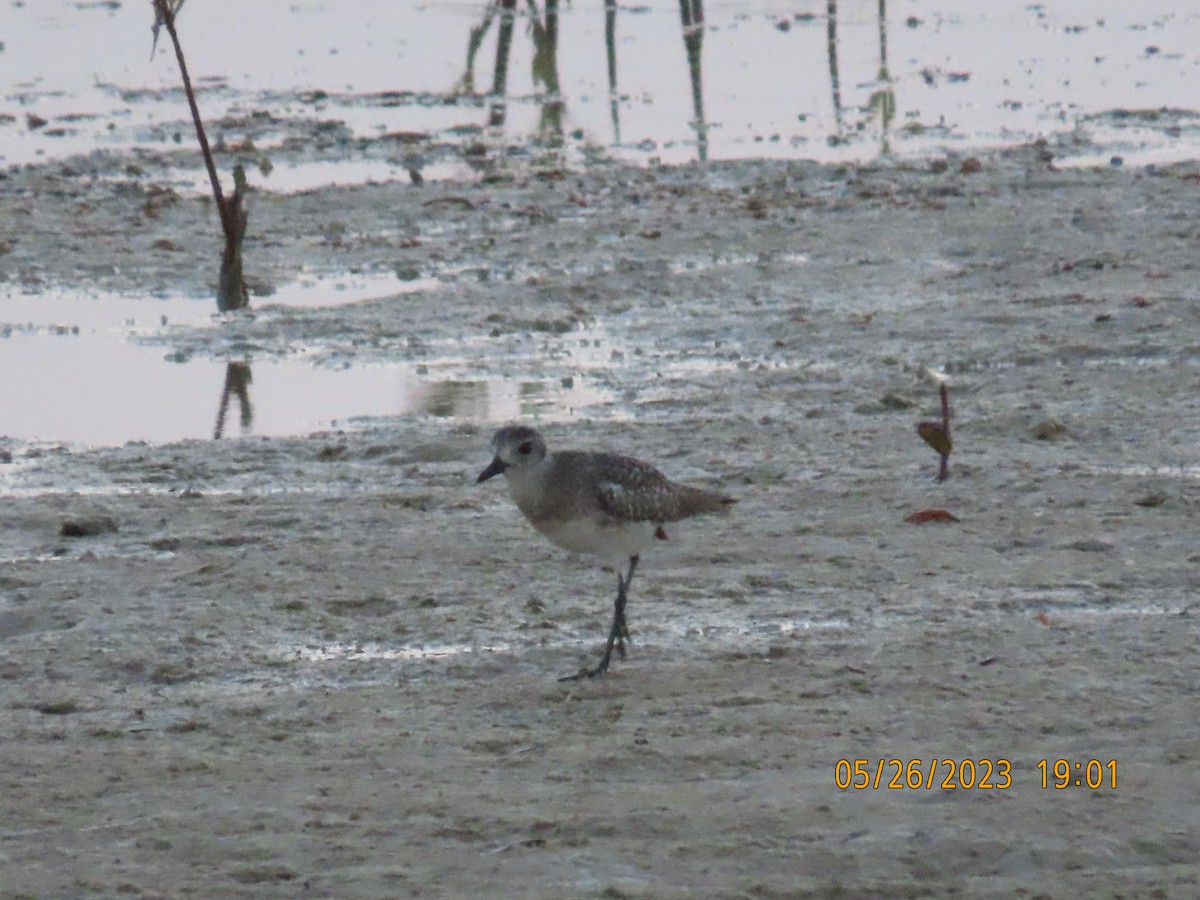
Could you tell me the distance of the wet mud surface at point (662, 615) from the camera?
4.71 metres

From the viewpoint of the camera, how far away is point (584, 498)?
5.97 metres

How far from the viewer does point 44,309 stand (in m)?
11.9

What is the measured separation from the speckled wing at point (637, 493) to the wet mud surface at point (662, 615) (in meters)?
0.42

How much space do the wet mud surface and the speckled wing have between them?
417 millimetres

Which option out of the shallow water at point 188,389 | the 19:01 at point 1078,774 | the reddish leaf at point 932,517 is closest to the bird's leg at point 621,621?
the 19:01 at point 1078,774

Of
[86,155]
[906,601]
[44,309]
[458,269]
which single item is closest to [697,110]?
[86,155]

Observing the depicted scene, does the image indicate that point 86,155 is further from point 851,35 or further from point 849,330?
point 851,35

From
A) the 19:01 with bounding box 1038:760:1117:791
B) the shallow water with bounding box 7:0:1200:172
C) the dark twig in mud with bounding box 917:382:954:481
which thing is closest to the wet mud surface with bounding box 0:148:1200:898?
the 19:01 with bounding box 1038:760:1117:791

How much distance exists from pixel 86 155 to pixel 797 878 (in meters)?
14.2

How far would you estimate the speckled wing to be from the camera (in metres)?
6.01

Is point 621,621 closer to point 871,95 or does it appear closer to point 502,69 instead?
point 871,95

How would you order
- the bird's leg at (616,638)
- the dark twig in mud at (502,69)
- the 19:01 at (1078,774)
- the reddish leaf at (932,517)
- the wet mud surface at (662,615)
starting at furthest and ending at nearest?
the dark twig in mud at (502,69) < the reddish leaf at (932,517) < the bird's leg at (616,638) < the 19:01 at (1078,774) < the wet mud surface at (662,615)

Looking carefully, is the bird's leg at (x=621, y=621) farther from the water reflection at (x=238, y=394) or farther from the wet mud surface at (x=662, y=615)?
the water reflection at (x=238, y=394)

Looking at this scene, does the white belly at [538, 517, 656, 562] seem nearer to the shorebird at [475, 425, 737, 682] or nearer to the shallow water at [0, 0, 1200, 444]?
the shorebird at [475, 425, 737, 682]
